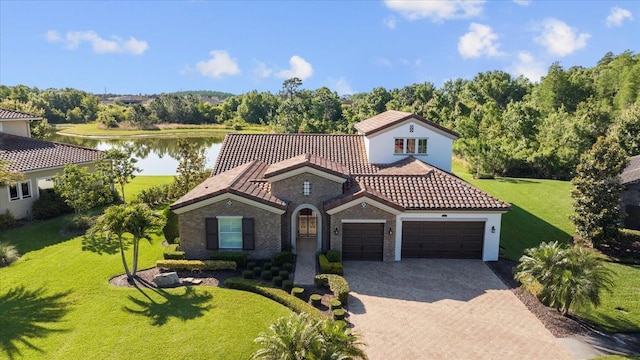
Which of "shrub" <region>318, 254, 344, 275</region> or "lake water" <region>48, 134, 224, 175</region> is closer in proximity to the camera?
"shrub" <region>318, 254, 344, 275</region>

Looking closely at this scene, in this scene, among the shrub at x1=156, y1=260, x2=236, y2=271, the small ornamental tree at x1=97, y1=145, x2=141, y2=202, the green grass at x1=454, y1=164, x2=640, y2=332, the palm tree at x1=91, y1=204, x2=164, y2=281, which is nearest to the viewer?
the green grass at x1=454, y1=164, x2=640, y2=332

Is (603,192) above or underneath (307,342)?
above

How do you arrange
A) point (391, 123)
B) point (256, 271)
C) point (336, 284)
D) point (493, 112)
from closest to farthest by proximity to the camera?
point (336, 284) → point (256, 271) → point (391, 123) → point (493, 112)

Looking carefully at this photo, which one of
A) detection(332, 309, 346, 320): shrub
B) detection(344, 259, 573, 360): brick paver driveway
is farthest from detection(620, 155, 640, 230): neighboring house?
detection(332, 309, 346, 320): shrub

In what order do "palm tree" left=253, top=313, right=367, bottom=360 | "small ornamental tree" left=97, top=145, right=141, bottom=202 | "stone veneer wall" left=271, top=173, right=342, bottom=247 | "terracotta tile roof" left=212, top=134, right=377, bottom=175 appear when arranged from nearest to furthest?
"palm tree" left=253, top=313, right=367, bottom=360, "stone veneer wall" left=271, top=173, right=342, bottom=247, "terracotta tile roof" left=212, top=134, right=377, bottom=175, "small ornamental tree" left=97, top=145, right=141, bottom=202

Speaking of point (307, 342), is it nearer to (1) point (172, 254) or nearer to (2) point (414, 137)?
(1) point (172, 254)

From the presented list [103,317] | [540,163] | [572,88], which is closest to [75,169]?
[103,317]

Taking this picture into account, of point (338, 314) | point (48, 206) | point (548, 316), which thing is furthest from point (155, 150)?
point (548, 316)

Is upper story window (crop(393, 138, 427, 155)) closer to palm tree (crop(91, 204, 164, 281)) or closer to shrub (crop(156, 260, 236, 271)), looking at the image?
shrub (crop(156, 260, 236, 271))
